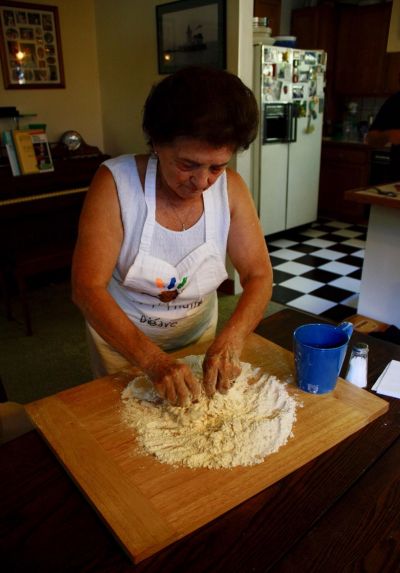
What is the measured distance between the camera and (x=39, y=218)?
367cm

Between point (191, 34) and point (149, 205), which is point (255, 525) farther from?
point (191, 34)

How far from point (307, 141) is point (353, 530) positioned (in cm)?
456

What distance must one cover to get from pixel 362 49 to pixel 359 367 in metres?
5.36

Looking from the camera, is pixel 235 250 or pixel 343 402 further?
pixel 235 250

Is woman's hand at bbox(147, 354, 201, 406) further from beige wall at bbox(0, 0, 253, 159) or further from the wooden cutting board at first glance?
beige wall at bbox(0, 0, 253, 159)

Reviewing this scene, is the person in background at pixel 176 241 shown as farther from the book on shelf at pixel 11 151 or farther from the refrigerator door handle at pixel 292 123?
the refrigerator door handle at pixel 292 123

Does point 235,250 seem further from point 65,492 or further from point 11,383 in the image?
point 11,383

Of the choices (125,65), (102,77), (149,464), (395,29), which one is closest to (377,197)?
(395,29)

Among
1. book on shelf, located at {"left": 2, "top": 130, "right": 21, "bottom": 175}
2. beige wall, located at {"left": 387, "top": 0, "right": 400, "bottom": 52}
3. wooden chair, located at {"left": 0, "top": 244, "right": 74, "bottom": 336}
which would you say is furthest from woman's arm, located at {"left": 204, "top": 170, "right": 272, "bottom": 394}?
book on shelf, located at {"left": 2, "top": 130, "right": 21, "bottom": 175}

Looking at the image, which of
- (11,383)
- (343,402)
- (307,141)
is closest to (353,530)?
(343,402)

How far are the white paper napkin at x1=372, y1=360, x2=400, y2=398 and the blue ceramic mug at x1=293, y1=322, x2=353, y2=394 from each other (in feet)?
0.44

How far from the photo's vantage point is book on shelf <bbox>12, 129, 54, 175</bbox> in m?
3.54

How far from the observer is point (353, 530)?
73 cm

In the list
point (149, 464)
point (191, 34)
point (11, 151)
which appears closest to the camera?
point (149, 464)
